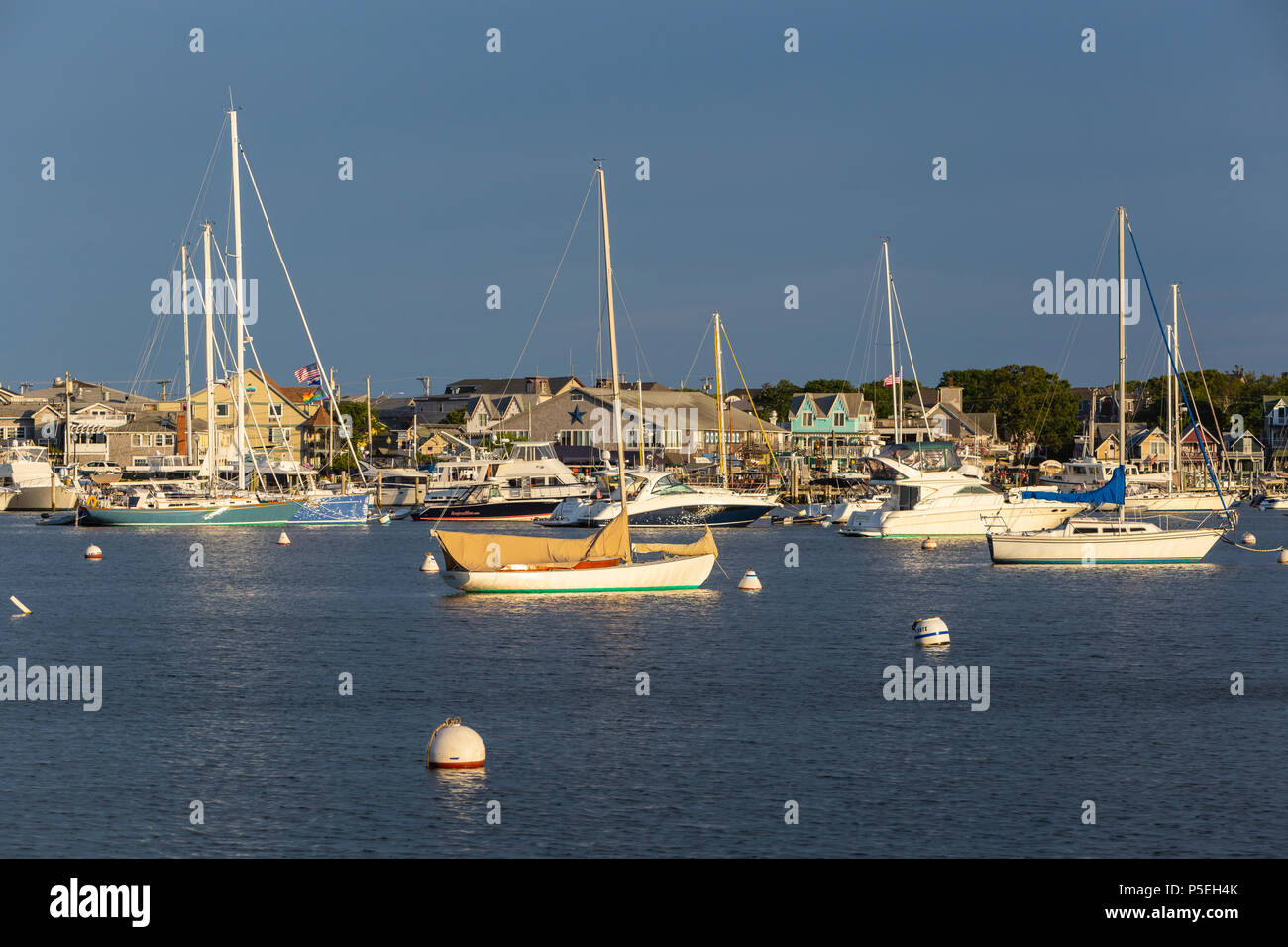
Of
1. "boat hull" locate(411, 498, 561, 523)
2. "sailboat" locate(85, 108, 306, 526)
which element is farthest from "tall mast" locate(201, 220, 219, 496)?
"boat hull" locate(411, 498, 561, 523)

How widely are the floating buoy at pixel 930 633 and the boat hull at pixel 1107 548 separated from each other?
26.5 metres

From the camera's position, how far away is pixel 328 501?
10494cm

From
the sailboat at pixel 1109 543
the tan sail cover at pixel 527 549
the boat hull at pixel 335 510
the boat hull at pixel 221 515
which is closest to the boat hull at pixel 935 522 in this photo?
the sailboat at pixel 1109 543

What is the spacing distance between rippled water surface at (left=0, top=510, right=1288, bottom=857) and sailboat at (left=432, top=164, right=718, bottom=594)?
33.3 inches

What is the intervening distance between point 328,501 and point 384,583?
149 ft

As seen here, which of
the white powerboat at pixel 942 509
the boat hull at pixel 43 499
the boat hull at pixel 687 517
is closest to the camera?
the white powerboat at pixel 942 509

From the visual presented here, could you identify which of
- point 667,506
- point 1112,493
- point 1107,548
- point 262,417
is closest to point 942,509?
point 667,506

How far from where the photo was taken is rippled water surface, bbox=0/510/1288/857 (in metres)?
21.3

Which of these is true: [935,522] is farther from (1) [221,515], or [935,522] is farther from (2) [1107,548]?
(1) [221,515]

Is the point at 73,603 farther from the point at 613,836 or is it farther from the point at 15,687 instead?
the point at 613,836

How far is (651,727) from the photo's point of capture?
28703 mm

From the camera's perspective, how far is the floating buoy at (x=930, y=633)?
40.7 m

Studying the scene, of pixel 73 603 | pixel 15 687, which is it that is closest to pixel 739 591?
pixel 73 603

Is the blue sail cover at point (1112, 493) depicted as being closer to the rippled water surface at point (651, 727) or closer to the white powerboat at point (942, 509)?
the white powerboat at point (942, 509)
